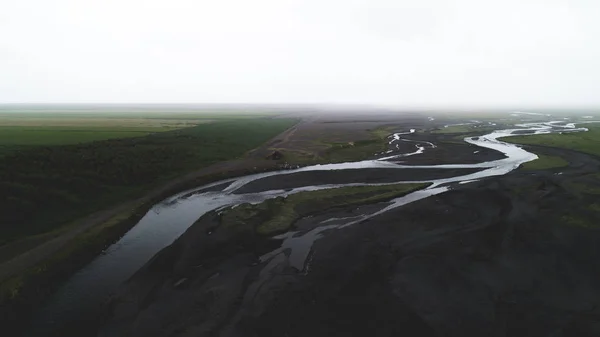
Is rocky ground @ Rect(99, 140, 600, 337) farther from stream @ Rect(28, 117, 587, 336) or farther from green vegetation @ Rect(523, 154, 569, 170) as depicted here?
green vegetation @ Rect(523, 154, 569, 170)

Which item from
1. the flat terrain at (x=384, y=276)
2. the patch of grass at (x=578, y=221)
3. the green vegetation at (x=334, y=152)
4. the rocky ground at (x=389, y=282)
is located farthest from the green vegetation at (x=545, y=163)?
the green vegetation at (x=334, y=152)

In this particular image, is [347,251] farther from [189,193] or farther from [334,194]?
[189,193]

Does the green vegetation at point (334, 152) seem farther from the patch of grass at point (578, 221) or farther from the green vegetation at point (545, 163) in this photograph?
the patch of grass at point (578, 221)

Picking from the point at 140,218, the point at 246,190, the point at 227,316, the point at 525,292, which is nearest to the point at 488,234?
the point at 525,292

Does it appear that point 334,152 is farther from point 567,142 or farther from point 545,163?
point 567,142

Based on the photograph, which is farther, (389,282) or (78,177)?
(78,177)

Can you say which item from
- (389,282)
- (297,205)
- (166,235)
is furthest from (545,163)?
(166,235)

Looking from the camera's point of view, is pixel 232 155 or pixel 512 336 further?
pixel 232 155

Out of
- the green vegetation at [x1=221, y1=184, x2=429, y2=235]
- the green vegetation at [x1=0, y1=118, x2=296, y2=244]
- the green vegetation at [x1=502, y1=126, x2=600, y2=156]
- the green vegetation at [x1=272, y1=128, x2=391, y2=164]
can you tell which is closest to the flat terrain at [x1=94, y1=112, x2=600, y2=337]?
the green vegetation at [x1=221, y1=184, x2=429, y2=235]
